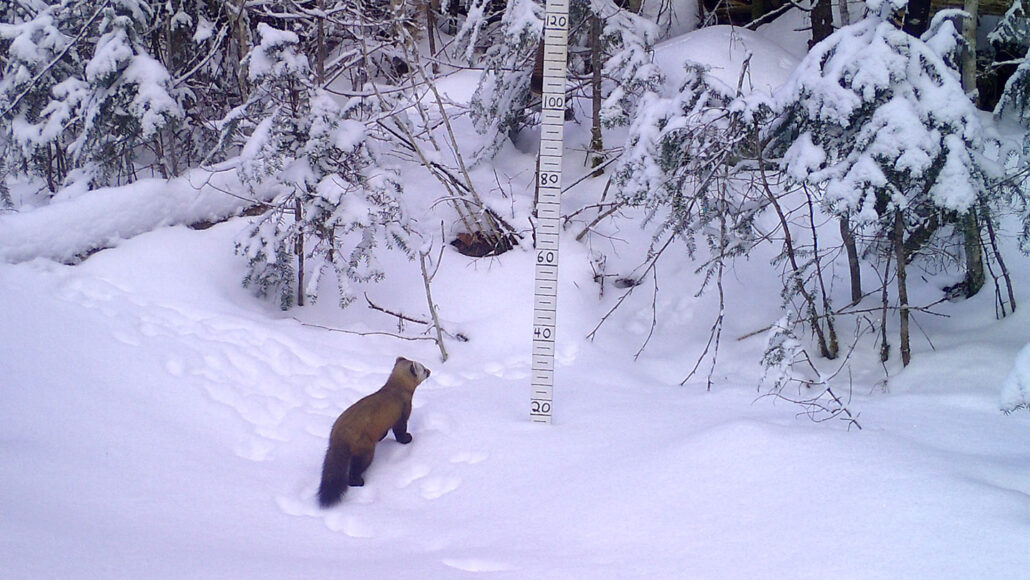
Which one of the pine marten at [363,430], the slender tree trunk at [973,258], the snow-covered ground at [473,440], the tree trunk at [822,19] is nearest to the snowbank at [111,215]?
the snow-covered ground at [473,440]

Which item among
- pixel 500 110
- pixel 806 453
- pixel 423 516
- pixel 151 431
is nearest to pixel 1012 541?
pixel 806 453

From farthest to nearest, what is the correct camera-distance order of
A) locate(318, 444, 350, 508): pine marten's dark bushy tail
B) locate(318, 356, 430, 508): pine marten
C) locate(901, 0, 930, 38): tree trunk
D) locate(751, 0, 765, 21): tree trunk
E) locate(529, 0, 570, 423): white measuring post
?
1. locate(751, 0, 765, 21): tree trunk
2. locate(901, 0, 930, 38): tree trunk
3. locate(529, 0, 570, 423): white measuring post
4. locate(318, 356, 430, 508): pine marten
5. locate(318, 444, 350, 508): pine marten's dark bushy tail

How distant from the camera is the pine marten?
11.3 feet

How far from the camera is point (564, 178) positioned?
800 centimetres

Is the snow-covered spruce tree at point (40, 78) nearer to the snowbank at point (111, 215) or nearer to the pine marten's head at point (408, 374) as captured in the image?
the snowbank at point (111, 215)

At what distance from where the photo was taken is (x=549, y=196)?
422cm

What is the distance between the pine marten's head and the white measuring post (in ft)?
2.32

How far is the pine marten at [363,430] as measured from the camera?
11.3 feet

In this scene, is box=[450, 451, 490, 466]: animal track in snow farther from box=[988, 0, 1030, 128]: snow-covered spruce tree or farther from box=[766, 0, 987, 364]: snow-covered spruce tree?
box=[988, 0, 1030, 128]: snow-covered spruce tree

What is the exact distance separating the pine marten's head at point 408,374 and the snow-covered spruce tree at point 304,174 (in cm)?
139

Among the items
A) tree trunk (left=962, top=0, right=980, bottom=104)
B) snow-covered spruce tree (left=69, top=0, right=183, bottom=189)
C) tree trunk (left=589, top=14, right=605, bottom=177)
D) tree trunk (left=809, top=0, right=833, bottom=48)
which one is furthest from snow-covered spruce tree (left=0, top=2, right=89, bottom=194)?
tree trunk (left=962, top=0, right=980, bottom=104)

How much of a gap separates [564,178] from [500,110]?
43.6 inches

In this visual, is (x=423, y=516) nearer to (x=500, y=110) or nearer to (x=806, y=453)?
(x=806, y=453)

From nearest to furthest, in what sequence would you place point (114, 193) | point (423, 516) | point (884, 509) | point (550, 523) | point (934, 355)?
1. point (884, 509)
2. point (550, 523)
3. point (423, 516)
4. point (934, 355)
5. point (114, 193)
